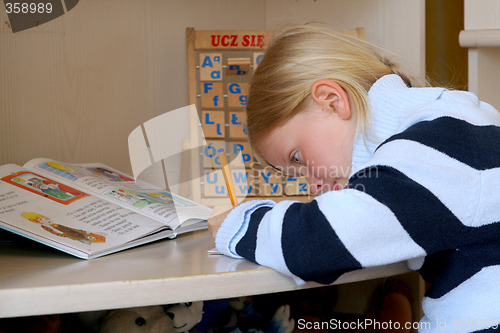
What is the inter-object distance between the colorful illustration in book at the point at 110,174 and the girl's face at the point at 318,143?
0.33 m

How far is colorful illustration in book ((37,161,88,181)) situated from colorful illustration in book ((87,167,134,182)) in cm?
5

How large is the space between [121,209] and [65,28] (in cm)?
58

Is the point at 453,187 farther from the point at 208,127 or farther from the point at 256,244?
the point at 208,127

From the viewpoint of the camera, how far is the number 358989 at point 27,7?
4.07 ft

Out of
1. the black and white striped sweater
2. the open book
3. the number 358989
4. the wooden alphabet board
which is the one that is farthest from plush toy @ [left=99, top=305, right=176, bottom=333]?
the number 358989

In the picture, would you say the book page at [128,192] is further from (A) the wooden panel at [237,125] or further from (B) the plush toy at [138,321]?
(A) the wooden panel at [237,125]

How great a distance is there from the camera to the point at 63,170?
1.02m

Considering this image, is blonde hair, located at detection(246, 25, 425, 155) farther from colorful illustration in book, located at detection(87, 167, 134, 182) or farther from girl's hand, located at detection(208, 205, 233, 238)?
colorful illustration in book, located at detection(87, 167, 134, 182)

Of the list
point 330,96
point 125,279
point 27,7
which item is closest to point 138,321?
point 125,279

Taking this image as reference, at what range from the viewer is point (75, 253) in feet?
2.41

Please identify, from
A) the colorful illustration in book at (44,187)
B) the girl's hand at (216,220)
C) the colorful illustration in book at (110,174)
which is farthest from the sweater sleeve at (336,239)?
the colorful illustration in book at (110,174)

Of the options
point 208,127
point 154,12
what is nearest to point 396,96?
point 208,127

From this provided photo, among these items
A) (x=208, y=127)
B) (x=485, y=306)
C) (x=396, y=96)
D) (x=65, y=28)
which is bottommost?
(x=485, y=306)

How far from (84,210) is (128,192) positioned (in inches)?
4.9
